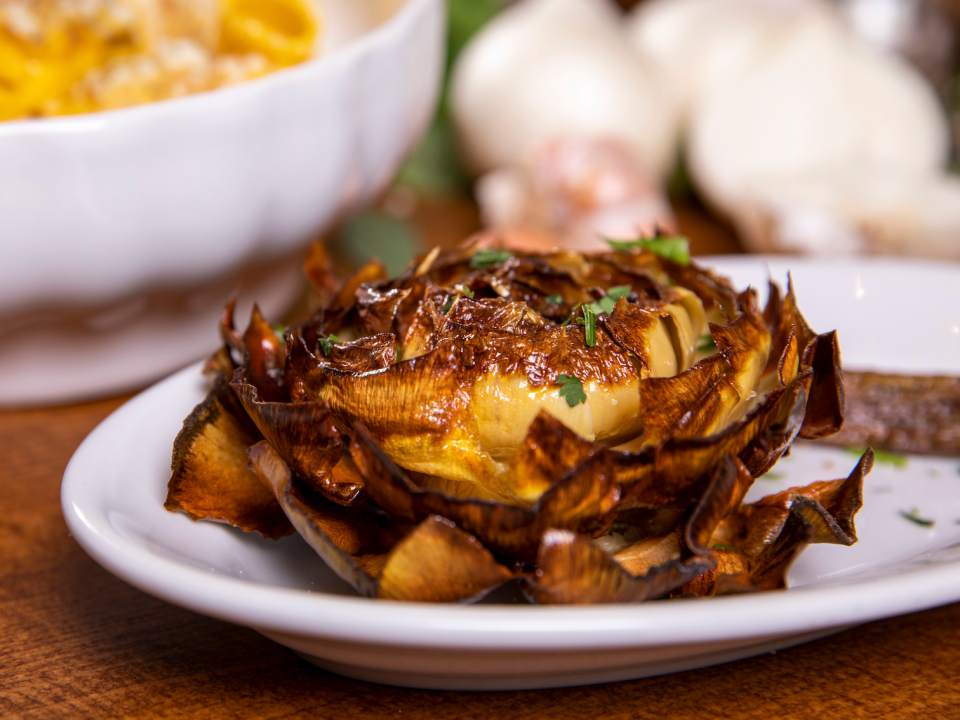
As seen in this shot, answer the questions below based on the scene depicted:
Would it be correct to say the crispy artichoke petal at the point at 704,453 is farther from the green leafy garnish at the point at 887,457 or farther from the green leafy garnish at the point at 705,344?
the green leafy garnish at the point at 887,457

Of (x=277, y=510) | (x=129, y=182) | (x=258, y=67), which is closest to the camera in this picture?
(x=277, y=510)

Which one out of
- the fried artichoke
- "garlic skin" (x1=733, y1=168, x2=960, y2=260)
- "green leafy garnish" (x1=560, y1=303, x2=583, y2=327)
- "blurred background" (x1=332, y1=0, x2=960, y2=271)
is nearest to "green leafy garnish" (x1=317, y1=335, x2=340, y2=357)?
the fried artichoke

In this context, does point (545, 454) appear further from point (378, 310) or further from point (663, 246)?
point (663, 246)

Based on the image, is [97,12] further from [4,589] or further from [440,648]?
[440,648]

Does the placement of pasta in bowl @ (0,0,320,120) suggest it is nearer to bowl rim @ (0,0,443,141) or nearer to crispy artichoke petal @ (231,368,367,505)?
bowl rim @ (0,0,443,141)

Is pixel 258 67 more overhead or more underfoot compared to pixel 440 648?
more overhead

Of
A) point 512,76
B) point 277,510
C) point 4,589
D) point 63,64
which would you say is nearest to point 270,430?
point 277,510

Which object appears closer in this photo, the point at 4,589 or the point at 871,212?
the point at 4,589

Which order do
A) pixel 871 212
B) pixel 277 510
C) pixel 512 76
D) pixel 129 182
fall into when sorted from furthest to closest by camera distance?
pixel 512 76 → pixel 871 212 → pixel 129 182 → pixel 277 510

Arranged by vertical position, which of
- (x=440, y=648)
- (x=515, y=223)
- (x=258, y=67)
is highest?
(x=258, y=67)
